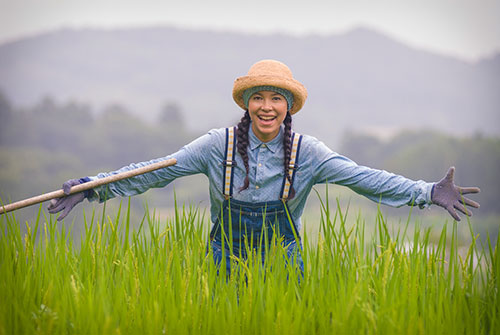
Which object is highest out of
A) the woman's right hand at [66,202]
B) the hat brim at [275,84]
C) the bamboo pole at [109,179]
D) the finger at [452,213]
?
the hat brim at [275,84]

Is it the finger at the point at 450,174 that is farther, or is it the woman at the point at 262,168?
the woman at the point at 262,168

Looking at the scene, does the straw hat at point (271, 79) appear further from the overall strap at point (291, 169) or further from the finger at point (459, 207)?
the finger at point (459, 207)

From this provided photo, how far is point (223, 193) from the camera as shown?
3023 millimetres

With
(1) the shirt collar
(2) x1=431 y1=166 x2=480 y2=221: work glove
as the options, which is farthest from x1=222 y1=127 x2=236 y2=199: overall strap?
(2) x1=431 y1=166 x2=480 y2=221: work glove

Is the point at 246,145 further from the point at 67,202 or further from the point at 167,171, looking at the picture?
the point at 67,202

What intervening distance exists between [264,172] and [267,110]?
0.33 meters

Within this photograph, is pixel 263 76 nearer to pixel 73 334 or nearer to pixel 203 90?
pixel 73 334

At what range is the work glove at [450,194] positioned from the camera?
8.98 feet

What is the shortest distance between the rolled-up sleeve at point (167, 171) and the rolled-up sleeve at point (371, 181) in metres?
0.61

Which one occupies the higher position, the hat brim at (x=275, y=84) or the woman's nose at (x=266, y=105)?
the hat brim at (x=275, y=84)

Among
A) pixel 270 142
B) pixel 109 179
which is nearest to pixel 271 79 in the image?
pixel 270 142

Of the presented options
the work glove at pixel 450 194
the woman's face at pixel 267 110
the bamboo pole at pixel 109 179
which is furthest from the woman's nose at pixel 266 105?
the work glove at pixel 450 194

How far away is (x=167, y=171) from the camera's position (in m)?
3.04

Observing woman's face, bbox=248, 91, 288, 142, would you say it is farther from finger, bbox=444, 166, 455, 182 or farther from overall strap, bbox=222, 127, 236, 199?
finger, bbox=444, 166, 455, 182
